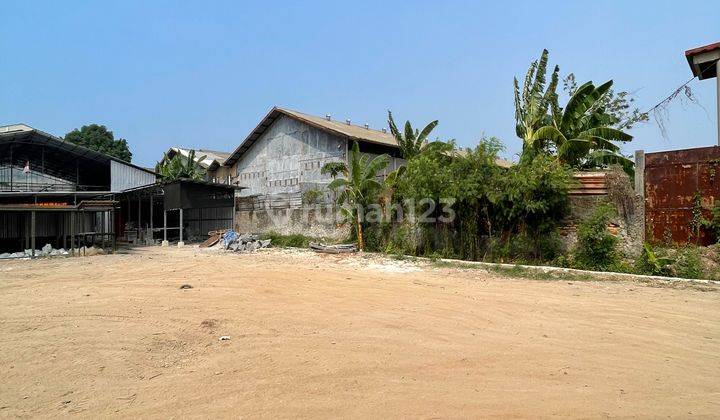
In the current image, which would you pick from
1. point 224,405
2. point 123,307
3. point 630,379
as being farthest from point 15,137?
point 630,379

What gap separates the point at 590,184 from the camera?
1225cm

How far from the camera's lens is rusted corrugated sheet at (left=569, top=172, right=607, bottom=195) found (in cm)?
1206

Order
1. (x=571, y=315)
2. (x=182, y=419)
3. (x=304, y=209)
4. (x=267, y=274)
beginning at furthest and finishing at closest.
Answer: (x=304, y=209) → (x=267, y=274) → (x=571, y=315) → (x=182, y=419)

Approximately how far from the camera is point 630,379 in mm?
4246

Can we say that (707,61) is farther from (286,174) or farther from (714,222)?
(286,174)

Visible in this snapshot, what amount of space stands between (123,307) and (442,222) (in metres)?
10.6

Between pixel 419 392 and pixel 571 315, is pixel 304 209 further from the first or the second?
pixel 419 392

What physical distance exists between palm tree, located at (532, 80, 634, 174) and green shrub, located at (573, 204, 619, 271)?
374 centimetres

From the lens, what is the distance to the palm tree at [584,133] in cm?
1481

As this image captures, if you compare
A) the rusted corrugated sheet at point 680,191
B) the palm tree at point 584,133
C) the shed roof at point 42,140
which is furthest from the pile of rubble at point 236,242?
the rusted corrugated sheet at point 680,191

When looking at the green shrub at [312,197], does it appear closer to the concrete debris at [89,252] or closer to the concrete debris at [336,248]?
the concrete debris at [336,248]

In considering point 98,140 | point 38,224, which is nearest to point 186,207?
point 38,224

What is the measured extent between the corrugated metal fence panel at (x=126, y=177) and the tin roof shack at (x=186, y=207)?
727 millimetres

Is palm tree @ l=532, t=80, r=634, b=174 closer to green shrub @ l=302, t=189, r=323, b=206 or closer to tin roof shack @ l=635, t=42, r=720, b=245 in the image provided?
tin roof shack @ l=635, t=42, r=720, b=245
